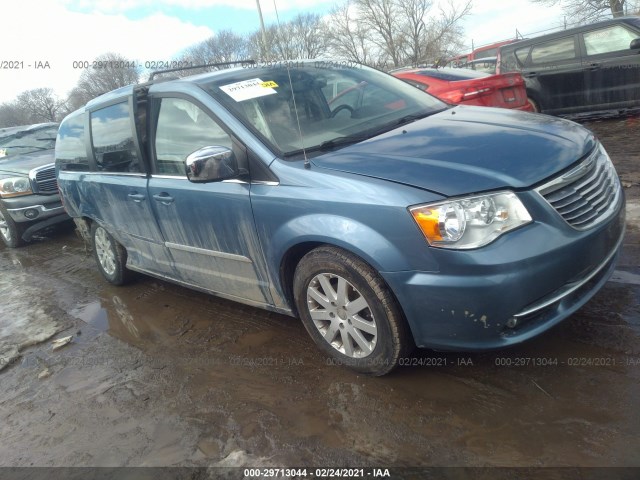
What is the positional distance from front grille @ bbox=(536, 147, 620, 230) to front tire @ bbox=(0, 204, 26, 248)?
7.55 metres

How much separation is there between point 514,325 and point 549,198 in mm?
620

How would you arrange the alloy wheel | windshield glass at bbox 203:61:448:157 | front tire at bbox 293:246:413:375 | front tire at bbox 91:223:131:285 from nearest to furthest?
1. front tire at bbox 293:246:413:375
2. the alloy wheel
3. windshield glass at bbox 203:61:448:157
4. front tire at bbox 91:223:131:285

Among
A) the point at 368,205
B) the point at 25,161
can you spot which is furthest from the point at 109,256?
the point at 25,161

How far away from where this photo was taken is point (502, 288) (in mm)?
2174

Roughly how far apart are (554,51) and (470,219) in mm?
7603

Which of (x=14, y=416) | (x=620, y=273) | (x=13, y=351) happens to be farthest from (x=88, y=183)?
(x=620, y=273)

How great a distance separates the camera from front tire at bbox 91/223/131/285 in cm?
473

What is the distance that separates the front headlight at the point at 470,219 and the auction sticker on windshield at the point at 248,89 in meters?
1.44

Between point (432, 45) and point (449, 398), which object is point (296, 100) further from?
point (432, 45)

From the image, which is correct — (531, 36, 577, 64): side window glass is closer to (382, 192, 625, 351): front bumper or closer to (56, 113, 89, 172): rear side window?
(382, 192, 625, 351): front bumper

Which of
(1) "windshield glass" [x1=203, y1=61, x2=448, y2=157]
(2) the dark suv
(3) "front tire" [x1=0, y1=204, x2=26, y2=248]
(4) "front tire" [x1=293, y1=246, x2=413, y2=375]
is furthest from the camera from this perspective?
(2) the dark suv

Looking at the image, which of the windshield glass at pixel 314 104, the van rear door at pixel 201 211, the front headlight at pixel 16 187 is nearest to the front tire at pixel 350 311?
the van rear door at pixel 201 211

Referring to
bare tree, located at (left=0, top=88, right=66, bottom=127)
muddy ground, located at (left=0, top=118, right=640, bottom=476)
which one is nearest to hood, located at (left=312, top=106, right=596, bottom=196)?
muddy ground, located at (left=0, top=118, right=640, bottom=476)

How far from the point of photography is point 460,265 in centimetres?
220
